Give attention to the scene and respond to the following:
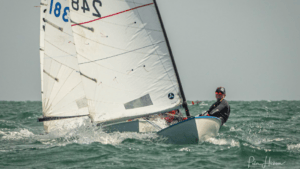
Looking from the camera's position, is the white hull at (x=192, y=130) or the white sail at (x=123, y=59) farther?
the white sail at (x=123, y=59)

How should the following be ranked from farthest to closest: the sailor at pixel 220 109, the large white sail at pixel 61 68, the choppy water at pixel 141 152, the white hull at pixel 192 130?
the large white sail at pixel 61 68
the sailor at pixel 220 109
the white hull at pixel 192 130
the choppy water at pixel 141 152

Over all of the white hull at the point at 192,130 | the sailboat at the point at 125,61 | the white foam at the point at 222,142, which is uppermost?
the sailboat at the point at 125,61

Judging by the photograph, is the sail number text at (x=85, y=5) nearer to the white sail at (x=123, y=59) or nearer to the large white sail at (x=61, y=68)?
the white sail at (x=123, y=59)

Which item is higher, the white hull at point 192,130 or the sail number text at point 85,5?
the sail number text at point 85,5

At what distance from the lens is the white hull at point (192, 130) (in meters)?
7.90

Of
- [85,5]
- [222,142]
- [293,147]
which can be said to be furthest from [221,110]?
[85,5]

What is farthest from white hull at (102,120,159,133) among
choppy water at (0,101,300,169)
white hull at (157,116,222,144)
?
white hull at (157,116,222,144)

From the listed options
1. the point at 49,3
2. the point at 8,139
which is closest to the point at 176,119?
the point at 8,139

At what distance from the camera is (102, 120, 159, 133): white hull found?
9.96 m

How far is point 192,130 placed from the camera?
799 centimetres

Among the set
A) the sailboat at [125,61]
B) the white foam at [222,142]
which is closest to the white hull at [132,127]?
the sailboat at [125,61]

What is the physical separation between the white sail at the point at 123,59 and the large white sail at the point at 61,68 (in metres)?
3.48

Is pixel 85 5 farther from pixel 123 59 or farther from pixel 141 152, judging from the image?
pixel 141 152

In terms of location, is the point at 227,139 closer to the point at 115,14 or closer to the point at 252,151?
the point at 252,151
